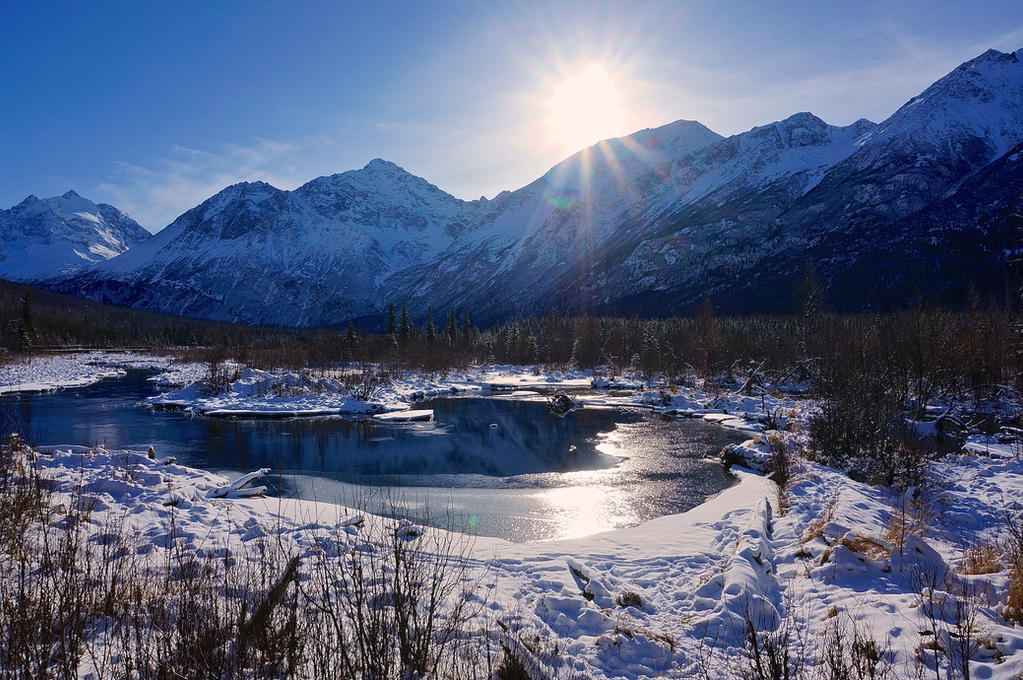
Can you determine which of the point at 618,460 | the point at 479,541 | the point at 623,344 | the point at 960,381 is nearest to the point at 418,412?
the point at 618,460

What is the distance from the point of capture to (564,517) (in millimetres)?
14469

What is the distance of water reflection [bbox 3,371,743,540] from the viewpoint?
49.4ft

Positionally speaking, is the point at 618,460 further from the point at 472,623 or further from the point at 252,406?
the point at 252,406

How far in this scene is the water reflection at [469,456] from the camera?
→ 49.4ft

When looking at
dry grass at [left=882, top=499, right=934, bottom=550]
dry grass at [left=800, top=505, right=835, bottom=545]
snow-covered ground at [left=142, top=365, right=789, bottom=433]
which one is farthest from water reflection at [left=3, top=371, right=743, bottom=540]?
dry grass at [left=882, top=499, right=934, bottom=550]

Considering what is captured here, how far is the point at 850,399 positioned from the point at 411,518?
15699mm

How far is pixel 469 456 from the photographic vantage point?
2267cm

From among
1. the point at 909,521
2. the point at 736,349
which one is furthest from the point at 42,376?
the point at 736,349

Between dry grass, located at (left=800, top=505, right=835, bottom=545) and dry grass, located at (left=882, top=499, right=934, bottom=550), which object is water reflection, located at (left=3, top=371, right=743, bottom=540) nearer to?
dry grass, located at (left=800, top=505, right=835, bottom=545)

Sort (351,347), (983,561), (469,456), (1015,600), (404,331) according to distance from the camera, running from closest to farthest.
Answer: (1015,600)
(983,561)
(469,456)
(351,347)
(404,331)

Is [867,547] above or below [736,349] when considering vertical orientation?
below

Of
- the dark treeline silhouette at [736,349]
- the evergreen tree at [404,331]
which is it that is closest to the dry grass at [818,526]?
the dark treeline silhouette at [736,349]

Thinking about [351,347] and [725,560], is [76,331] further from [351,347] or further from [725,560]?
[725,560]

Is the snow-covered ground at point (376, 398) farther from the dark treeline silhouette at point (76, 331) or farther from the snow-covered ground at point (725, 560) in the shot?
the dark treeline silhouette at point (76, 331)
